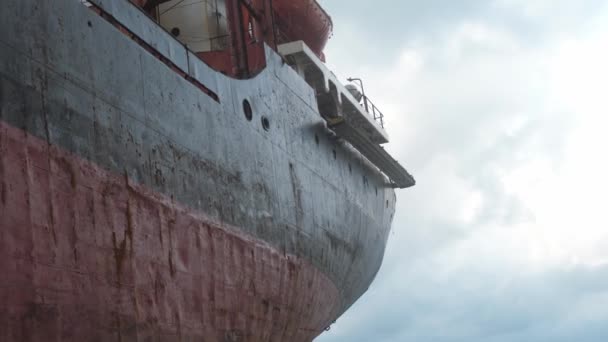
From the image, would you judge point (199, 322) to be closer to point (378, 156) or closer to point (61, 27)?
point (61, 27)

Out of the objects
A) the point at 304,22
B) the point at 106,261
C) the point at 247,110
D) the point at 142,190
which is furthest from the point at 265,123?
the point at 304,22

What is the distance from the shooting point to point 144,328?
7289mm

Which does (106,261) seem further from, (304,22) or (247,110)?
(304,22)

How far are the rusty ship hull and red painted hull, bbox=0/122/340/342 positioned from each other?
0.6 inches

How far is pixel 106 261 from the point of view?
22.4 feet

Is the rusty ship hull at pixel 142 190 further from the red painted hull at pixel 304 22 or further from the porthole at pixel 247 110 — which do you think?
the red painted hull at pixel 304 22

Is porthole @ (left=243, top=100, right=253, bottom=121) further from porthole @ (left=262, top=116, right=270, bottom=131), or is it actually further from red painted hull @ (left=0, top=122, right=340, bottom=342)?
red painted hull @ (left=0, top=122, right=340, bottom=342)

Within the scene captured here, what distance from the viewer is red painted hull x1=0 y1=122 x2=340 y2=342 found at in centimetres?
587

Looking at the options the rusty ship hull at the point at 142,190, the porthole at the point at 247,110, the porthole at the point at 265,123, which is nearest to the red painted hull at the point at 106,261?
the rusty ship hull at the point at 142,190

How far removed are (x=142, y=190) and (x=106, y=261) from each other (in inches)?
40.8

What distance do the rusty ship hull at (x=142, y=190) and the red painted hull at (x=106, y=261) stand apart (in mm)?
16

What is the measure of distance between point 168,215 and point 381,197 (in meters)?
10.3

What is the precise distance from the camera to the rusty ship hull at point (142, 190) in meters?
6.09

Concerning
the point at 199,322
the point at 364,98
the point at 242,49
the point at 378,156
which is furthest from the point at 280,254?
the point at 364,98
